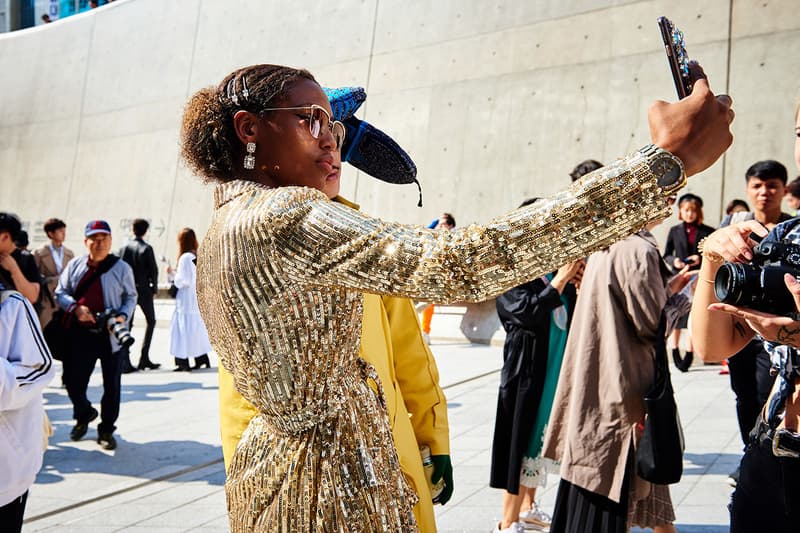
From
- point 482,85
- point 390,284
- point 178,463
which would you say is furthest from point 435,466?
point 482,85

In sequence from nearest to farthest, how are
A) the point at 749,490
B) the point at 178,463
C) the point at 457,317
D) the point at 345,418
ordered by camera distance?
the point at 345,418 < the point at 749,490 < the point at 178,463 < the point at 457,317

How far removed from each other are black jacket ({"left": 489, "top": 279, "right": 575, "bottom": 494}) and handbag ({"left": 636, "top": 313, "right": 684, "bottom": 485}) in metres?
0.91

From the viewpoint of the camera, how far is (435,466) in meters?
2.22

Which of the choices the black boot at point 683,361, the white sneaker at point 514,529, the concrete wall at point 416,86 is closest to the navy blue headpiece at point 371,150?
the white sneaker at point 514,529

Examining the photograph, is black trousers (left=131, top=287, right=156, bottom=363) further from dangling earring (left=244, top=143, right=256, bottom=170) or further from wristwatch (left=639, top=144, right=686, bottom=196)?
wristwatch (left=639, top=144, right=686, bottom=196)

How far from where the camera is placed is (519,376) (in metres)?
4.11

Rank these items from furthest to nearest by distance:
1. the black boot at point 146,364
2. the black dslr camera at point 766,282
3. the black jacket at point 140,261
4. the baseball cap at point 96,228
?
the black boot at point 146,364, the black jacket at point 140,261, the baseball cap at point 96,228, the black dslr camera at point 766,282

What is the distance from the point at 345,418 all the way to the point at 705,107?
32.7 inches

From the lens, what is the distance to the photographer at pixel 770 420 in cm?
179

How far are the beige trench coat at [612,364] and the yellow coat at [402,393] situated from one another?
4.17 feet

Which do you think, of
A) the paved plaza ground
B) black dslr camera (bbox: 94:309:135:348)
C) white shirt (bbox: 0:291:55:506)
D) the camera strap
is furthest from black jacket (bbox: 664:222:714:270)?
white shirt (bbox: 0:291:55:506)

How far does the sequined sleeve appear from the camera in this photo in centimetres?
99

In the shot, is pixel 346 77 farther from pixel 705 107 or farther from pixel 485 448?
pixel 705 107

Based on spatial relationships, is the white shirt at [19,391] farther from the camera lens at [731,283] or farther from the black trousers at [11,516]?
the camera lens at [731,283]
